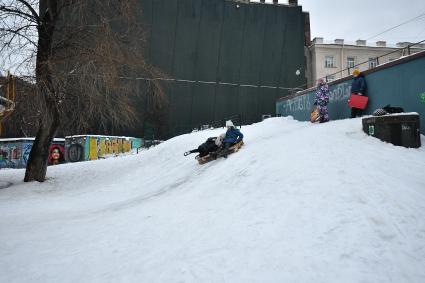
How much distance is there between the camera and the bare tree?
11422 millimetres

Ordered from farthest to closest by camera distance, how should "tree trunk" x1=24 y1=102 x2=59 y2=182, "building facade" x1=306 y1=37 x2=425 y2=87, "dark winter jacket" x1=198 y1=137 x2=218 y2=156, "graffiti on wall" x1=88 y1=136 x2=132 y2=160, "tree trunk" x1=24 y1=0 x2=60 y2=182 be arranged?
"building facade" x1=306 y1=37 x2=425 y2=87
"graffiti on wall" x1=88 y1=136 x2=132 y2=160
"tree trunk" x1=24 y1=102 x2=59 y2=182
"dark winter jacket" x1=198 y1=137 x2=218 y2=156
"tree trunk" x1=24 y1=0 x2=60 y2=182

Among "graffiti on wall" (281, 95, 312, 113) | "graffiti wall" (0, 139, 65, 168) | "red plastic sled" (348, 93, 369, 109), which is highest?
"graffiti on wall" (281, 95, 312, 113)

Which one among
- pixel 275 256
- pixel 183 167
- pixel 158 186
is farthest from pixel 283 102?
pixel 275 256

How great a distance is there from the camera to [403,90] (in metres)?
10.3

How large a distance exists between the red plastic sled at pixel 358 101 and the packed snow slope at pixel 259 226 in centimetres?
283

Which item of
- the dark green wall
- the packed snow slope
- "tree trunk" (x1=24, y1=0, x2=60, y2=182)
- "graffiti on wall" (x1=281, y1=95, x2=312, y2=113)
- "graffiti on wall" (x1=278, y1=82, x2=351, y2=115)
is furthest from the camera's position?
the dark green wall

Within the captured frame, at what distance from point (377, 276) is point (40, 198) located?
10090 mm

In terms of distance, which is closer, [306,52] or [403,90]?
[403,90]

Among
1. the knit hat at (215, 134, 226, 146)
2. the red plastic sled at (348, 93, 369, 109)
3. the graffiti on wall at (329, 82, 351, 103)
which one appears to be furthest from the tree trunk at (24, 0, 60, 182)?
the graffiti on wall at (329, 82, 351, 103)

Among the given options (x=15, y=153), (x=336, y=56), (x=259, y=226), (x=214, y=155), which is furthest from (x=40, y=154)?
(x=336, y=56)

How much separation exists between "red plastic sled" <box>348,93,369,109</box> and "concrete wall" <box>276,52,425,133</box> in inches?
10.0

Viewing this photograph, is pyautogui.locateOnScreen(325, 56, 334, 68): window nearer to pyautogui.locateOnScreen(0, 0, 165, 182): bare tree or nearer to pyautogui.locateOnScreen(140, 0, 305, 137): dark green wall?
pyautogui.locateOnScreen(140, 0, 305, 137): dark green wall

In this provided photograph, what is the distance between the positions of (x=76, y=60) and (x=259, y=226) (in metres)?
9.41

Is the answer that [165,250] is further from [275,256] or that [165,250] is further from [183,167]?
[183,167]
